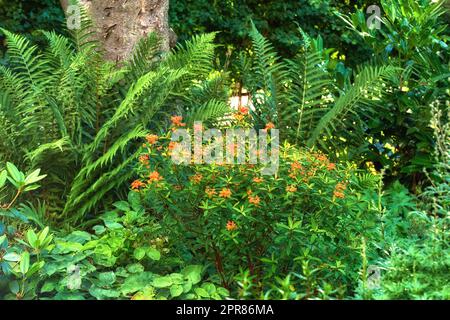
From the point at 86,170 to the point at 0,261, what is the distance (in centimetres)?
133

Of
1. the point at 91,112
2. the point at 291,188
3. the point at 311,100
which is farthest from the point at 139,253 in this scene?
the point at 311,100

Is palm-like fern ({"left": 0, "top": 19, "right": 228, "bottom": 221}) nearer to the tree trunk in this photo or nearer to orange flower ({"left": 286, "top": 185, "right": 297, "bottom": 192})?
the tree trunk

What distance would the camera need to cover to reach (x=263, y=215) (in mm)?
4164

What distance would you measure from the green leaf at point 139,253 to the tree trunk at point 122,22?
2.36 metres

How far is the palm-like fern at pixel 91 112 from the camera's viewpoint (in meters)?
5.41

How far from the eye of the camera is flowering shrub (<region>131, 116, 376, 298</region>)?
4.08 m

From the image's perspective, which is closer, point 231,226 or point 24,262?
point 231,226

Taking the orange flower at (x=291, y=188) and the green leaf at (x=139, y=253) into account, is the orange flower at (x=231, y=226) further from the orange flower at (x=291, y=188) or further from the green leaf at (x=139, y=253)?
the green leaf at (x=139, y=253)

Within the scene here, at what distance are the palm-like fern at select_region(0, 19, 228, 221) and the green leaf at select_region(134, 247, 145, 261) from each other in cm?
84

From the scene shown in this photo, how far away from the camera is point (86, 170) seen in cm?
547

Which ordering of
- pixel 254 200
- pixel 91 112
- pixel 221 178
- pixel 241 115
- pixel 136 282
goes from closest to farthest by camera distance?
pixel 254 200 → pixel 221 178 → pixel 136 282 → pixel 241 115 → pixel 91 112

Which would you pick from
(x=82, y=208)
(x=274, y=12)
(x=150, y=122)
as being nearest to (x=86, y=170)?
(x=82, y=208)

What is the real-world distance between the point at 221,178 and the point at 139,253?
2.47 ft

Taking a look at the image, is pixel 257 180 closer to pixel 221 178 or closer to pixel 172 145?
pixel 221 178
